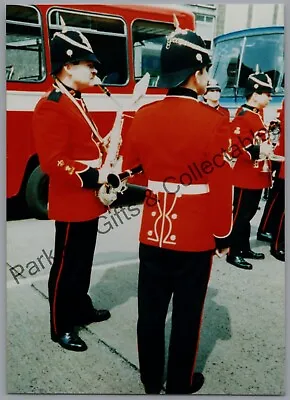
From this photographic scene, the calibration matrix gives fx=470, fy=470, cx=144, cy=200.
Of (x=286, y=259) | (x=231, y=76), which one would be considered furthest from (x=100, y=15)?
(x=286, y=259)

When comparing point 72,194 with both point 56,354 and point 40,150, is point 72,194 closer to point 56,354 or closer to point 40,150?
point 40,150

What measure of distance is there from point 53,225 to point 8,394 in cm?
75

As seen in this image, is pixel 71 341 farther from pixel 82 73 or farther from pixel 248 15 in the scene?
pixel 248 15

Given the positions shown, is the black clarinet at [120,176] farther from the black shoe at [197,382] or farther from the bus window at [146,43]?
the black shoe at [197,382]

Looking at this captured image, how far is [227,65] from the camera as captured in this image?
2516mm

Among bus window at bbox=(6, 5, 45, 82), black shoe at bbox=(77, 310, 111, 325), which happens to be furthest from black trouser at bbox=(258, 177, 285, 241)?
bus window at bbox=(6, 5, 45, 82)

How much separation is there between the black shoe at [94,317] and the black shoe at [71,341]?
0.11 meters

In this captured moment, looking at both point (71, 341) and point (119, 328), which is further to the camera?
point (119, 328)

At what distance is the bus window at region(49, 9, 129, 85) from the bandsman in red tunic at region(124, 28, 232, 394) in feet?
2.68

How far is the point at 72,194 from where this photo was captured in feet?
6.22

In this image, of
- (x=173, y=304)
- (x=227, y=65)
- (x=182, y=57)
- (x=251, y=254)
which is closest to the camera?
(x=182, y=57)

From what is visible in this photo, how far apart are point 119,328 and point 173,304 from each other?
569 millimetres

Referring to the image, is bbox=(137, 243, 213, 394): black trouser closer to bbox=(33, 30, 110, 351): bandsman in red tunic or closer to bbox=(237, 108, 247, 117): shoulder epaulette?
bbox=(33, 30, 110, 351): bandsman in red tunic

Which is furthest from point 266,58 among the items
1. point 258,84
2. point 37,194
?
point 37,194
